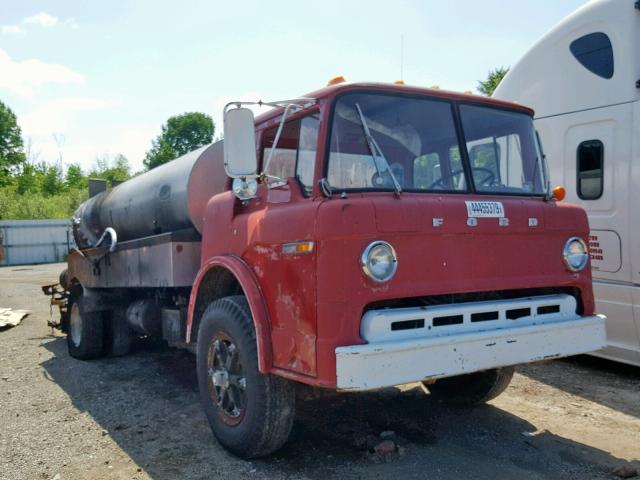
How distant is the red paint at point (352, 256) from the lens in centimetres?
302

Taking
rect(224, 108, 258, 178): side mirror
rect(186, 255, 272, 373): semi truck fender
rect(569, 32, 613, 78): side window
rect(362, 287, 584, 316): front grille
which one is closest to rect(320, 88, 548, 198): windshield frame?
rect(224, 108, 258, 178): side mirror

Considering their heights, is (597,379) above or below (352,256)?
below

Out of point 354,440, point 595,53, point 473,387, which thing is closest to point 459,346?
point 354,440

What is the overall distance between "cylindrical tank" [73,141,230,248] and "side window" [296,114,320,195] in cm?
102

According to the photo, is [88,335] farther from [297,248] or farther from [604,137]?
[604,137]

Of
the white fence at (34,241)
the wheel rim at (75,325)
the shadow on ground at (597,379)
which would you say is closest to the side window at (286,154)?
the shadow on ground at (597,379)

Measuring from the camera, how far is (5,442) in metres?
4.33

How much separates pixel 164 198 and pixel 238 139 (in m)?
2.32

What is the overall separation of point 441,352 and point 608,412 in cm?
240

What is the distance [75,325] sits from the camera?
7445 mm

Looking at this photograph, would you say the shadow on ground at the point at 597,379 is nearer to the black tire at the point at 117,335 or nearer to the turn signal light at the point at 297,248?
the turn signal light at the point at 297,248

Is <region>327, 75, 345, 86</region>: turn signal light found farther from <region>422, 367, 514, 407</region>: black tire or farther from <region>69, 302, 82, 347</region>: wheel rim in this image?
<region>69, 302, 82, 347</region>: wheel rim

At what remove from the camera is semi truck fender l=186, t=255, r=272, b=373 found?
11.1ft

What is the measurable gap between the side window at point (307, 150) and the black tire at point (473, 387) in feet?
7.03
